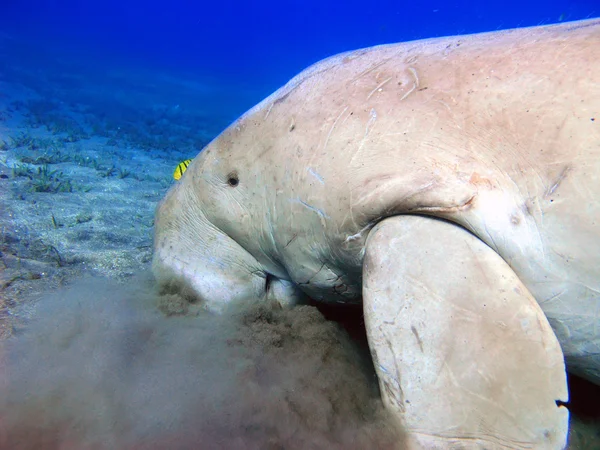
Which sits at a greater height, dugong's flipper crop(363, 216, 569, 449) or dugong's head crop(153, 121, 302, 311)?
dugong's head crop(153, 121, 302, 311)

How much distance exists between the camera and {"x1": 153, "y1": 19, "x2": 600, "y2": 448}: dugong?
1.19m

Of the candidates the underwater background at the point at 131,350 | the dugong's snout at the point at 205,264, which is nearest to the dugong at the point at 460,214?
the underwater background at the point at 131,350

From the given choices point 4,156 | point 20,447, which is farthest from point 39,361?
point 4,156

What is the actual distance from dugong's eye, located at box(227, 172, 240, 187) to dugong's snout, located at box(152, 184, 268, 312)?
331mm

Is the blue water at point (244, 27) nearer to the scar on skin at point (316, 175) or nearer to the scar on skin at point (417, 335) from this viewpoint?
the scar on skin at point (316, 175)

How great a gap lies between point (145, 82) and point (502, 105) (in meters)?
44.9

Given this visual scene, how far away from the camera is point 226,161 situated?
2250 mm

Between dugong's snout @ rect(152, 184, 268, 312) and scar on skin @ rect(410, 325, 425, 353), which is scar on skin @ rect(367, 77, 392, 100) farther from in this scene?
dugong's snout @ rect(152, 184, 268, 312)

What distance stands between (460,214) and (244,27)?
124422 millimetres

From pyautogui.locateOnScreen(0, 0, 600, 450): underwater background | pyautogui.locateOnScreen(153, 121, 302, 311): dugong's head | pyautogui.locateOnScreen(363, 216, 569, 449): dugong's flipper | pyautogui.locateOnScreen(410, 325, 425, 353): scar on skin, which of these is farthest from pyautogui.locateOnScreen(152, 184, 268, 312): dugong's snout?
pyautogui.locateOnScreen(410, 325, 425, 353): scar on skin

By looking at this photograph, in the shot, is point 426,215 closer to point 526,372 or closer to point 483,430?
point 526,372

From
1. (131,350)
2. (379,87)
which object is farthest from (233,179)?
(131,350)

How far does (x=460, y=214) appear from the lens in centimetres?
139

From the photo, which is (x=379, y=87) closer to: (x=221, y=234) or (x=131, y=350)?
(x=221, y=234)
